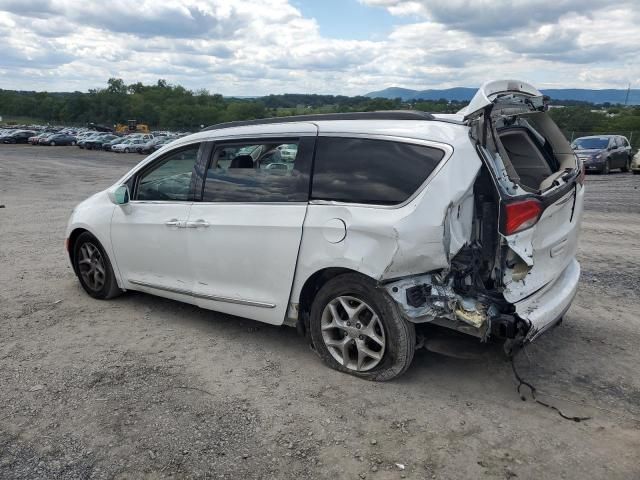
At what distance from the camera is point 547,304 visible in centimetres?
385

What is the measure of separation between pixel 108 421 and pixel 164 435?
0.43m

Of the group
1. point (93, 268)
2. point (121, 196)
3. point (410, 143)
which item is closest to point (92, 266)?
point (93, 268)

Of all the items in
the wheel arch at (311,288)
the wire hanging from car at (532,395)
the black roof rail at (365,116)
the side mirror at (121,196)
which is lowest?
the wire hanging from car at (532,395)

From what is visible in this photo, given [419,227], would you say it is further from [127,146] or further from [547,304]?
[127,146]

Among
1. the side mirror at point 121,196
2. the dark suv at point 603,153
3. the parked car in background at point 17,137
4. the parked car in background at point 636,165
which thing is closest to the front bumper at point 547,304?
the side mirror at point 121,196

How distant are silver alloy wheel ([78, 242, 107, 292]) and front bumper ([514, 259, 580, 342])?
4.11m

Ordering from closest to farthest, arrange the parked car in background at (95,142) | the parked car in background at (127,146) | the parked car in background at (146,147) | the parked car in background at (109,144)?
the parked car in background at (146,147) → the parked car in background at (127,146) → the parked car in background at (109,144) → the parked car in background at (95,142)

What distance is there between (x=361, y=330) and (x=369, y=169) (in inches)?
44.2

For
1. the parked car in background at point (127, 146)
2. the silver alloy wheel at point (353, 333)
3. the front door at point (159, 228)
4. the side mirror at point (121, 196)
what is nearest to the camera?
the silver alloy wheel at point (353, 333)

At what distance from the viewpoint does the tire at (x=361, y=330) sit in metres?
3.76

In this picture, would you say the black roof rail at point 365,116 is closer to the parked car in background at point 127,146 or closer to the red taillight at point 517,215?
the red taillight at point 517,215

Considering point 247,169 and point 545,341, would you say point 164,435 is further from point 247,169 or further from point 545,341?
point 545,341

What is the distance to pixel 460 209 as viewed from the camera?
3604 mm

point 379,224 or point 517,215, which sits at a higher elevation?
point 517,215
